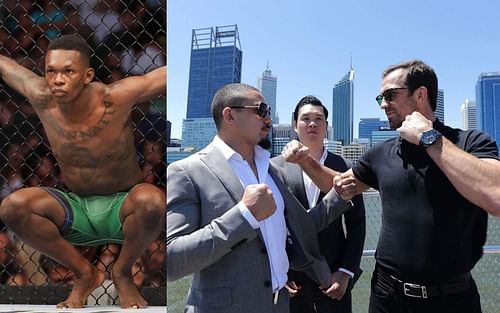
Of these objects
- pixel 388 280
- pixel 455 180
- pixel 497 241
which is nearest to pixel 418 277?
pixel 388 280

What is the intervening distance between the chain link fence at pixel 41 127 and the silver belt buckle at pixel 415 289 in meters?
1.69

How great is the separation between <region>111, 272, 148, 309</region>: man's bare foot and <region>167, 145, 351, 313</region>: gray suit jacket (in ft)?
4.75

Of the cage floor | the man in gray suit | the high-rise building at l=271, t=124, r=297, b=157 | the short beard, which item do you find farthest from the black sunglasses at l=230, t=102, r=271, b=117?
the cage floor

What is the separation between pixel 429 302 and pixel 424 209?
13.0 inches

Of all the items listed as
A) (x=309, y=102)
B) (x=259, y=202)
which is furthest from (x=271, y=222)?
(x=309, y=102)

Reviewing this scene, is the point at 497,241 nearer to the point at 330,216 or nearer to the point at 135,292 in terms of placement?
the point at 330,216

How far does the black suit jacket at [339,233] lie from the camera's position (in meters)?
2.09

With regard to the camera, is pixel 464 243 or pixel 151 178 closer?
pixel 464 243

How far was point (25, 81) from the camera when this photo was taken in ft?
9.53

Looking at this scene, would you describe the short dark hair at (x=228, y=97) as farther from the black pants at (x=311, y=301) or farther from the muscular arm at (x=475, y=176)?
the black pants at (x=311, y=301)

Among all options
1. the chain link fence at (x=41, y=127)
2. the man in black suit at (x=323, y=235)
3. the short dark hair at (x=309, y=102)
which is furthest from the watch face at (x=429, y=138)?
the chain link fence at (x=41, y=127)

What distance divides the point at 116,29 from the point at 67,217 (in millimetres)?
1341

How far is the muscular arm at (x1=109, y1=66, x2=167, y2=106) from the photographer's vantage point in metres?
2.82

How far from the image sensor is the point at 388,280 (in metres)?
1.58
